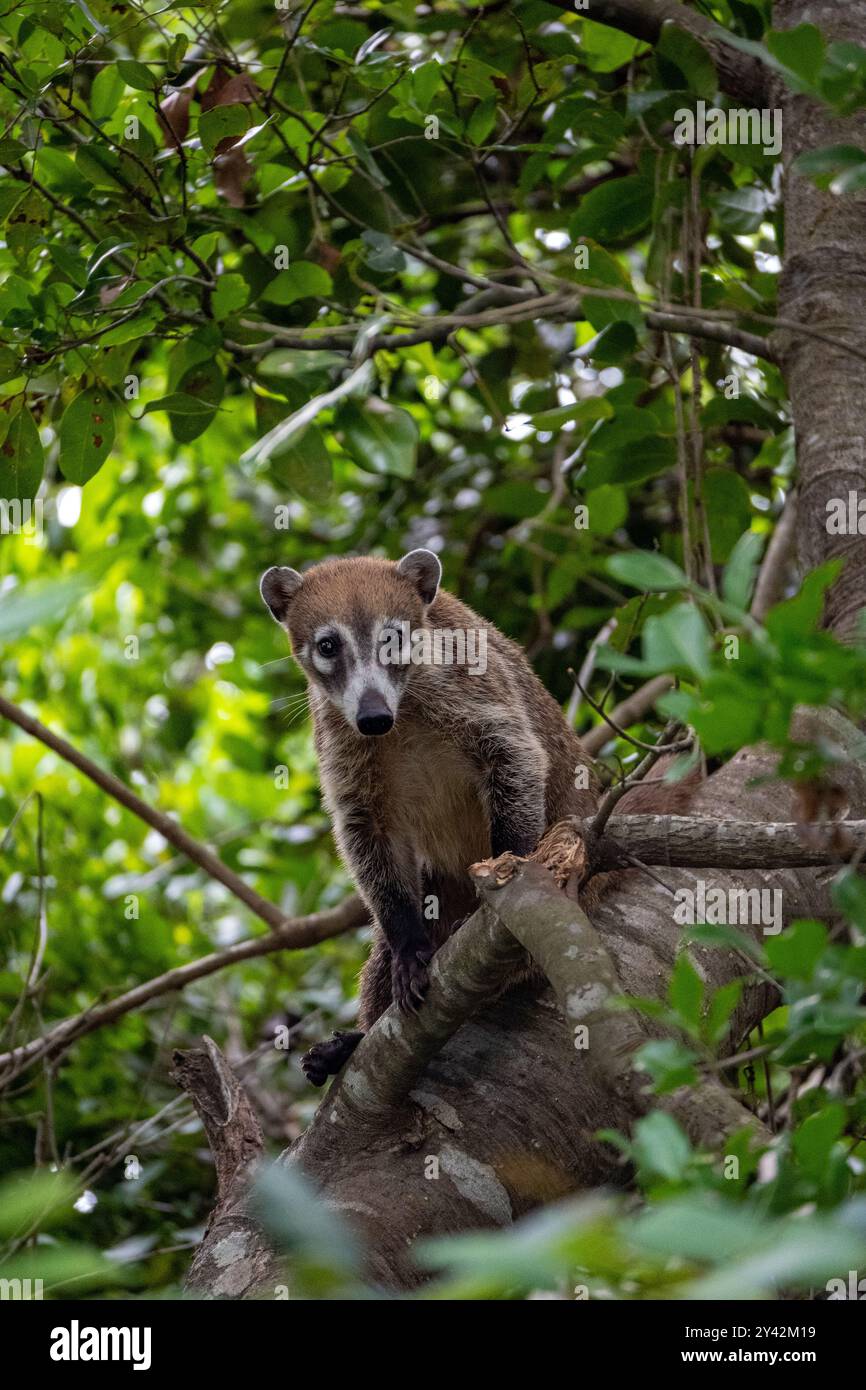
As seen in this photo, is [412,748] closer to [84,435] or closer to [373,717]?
[373,717]

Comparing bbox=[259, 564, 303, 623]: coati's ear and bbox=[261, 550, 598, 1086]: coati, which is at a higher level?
bbox=[259, 564, 303, 623]: coati's ear

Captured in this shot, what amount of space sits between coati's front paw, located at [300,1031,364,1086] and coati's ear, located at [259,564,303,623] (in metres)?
1.52

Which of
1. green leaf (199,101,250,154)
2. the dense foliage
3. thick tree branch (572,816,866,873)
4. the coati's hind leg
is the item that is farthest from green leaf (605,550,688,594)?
the coati's hind leg

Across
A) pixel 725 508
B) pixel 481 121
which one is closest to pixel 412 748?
pixel 725 508

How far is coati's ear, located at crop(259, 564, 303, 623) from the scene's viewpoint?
4.71 meters

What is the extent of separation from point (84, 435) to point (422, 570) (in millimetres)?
1295

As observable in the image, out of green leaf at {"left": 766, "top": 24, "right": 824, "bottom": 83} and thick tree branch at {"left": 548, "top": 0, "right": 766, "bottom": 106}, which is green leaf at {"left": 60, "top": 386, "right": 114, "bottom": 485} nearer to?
thick tree branch at {"left": 548, "top": 0, "right": 766, "bottom": 106}

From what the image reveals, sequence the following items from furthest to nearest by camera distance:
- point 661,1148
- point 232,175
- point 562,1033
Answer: point 232,175 → point 562,1033 → point 661,1148

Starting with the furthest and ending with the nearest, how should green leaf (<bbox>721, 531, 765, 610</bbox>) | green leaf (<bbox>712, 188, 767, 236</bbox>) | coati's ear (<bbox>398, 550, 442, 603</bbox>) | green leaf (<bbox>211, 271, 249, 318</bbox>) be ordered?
coati's ear (<bbox>398, 550, 442, 603</bbox>)
green leaf (<bbox>712, 188, 767, 236</bbox>)
green leaf (<bbox>211, 271, 249, 318</bbox>)
green leaf (<bbox>721, 531, 765, 610</bbox>)

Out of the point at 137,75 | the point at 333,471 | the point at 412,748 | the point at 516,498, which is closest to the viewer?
the point at 137,75

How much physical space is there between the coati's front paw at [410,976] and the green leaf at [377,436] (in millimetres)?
1416

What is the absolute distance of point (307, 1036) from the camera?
649 centimetres

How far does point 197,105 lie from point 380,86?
0.77m

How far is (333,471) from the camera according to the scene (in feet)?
15.2
